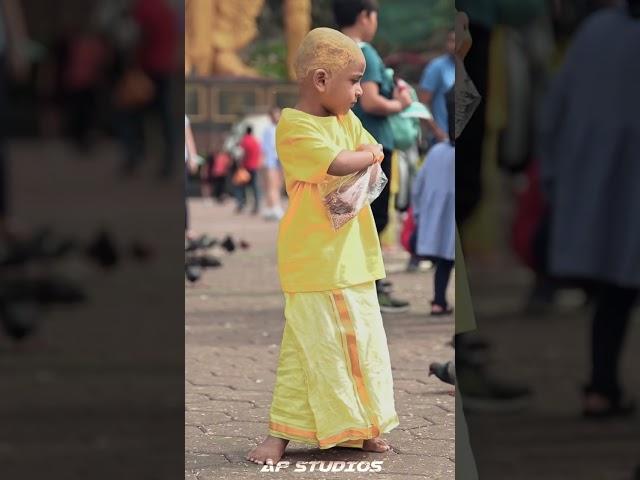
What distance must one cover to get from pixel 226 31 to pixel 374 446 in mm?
29865

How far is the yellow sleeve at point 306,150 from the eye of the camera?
384 cm

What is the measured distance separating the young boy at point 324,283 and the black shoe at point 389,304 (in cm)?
360

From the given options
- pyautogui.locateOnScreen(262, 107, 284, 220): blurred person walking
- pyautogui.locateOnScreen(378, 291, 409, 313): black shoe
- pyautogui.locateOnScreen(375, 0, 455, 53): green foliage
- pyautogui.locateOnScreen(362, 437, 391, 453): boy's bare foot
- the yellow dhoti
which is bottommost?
pyautogui.locateOnScreen(262, 107, 284, 220): blurred person walking

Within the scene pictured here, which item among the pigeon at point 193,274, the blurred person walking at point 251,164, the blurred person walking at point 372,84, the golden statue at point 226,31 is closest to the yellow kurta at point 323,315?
the blurred person walking at point 372,84

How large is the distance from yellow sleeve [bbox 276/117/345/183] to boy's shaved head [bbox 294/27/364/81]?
16 cm

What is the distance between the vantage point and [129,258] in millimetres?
2111

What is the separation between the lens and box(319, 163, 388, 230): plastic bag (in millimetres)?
3873

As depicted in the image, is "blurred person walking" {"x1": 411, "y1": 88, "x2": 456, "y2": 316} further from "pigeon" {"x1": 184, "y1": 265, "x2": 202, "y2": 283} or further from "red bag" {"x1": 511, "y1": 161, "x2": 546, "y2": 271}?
"red bag" {"x1": 511, "y1": 161, "x2": 546, "y2": 271}

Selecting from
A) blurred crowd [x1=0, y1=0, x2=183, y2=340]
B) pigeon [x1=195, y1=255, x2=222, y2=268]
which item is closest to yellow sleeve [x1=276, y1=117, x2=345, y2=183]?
blurred crowd [x1=0, y1=0, x2=183, y2=340]

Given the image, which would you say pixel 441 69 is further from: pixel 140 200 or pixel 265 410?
pixel 140 200

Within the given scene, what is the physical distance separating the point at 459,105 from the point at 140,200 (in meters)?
0.60

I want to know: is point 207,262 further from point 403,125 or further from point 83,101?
point 83,101

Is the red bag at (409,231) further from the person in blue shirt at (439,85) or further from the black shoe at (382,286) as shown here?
the person in blue shirt at (439,85)

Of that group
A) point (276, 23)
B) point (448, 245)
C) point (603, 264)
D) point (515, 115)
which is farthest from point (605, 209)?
point (276, 23)
